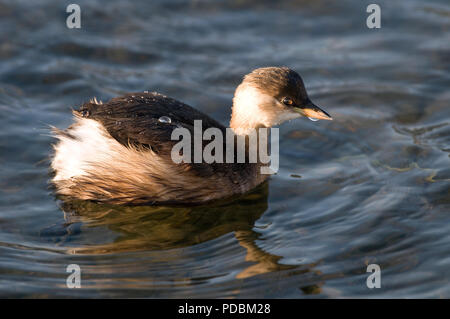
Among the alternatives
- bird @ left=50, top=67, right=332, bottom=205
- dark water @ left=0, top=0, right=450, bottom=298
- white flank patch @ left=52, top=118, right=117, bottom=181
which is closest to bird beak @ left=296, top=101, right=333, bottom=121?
bird @ left=50, top=67, right=332, bottom=205

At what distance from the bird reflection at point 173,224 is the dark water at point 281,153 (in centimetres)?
2

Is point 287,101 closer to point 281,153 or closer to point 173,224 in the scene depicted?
point 281,153

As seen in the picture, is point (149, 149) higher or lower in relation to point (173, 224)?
higher

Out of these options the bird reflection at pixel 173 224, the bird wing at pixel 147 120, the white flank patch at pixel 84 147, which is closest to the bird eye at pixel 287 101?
the bird wing at pixel 147 120

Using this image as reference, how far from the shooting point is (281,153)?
723 cm

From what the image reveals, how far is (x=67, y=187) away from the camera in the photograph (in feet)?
20.4

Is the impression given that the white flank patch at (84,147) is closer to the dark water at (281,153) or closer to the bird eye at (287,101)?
the dark water at (281,153)

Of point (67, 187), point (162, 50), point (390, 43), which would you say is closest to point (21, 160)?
point (67, 187)

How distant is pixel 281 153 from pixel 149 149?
180 cm

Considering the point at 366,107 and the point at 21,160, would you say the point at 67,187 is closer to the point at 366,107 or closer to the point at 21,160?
the point at 21,160

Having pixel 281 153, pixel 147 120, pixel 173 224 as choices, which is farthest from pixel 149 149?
pixel 281 153

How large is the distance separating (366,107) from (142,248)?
3.47 meters

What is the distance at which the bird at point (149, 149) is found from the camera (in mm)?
5949

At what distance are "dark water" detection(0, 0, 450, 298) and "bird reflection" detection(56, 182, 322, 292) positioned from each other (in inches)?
0.7
